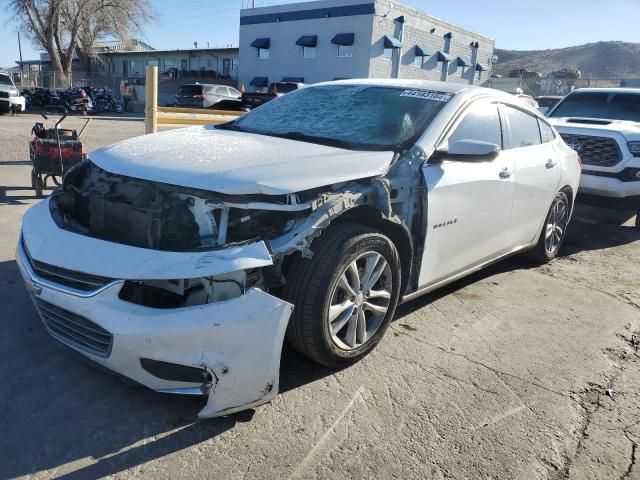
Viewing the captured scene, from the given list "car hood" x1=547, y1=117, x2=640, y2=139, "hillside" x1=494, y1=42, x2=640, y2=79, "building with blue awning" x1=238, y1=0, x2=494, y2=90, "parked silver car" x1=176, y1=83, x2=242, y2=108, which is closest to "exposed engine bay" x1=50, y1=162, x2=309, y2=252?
"car hood" x1=547, y1=117, x2=640, y2=139

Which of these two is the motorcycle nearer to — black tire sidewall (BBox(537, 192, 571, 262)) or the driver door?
black tire sidewall (BBox(537, 192, 571, 262))

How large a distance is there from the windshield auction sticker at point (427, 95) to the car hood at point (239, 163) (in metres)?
0.87

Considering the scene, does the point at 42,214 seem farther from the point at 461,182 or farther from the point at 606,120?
the point at 606,120

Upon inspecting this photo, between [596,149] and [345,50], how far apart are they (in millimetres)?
27958

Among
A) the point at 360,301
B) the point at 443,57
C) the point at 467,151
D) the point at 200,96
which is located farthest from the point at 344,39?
the point at 360,301

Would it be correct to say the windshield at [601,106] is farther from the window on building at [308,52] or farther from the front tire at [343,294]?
the window on building at [308,52]

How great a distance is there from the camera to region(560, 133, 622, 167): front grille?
7.21 metres

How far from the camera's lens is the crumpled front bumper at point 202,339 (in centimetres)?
238

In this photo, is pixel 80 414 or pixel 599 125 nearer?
pixel 80 414

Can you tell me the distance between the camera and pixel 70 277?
2578 millimetres

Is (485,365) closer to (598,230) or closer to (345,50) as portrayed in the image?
(598,230)

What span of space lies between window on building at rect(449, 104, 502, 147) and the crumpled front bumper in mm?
1971

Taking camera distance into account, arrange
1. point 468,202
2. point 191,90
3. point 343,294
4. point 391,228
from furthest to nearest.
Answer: point 191,90 → point 468,202 → point 391,228 → point 343,294

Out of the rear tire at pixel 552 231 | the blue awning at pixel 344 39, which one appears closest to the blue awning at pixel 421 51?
the blue awning at pixel 344 39
